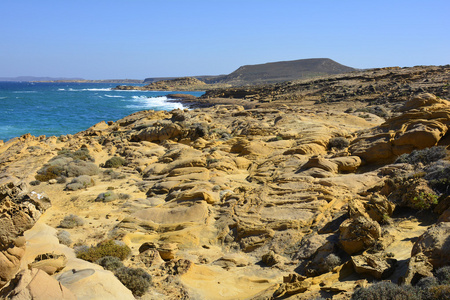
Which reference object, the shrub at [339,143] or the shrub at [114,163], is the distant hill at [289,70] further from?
the shrub at [339,143]

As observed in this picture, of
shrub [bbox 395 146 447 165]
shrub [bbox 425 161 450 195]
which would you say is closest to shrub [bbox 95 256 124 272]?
shrub [bbox 425 161 450 195]

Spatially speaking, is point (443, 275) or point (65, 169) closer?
point (443, 275)

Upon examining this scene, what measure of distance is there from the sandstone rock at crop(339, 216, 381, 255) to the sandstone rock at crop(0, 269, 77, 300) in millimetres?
5775

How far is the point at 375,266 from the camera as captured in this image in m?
6.58

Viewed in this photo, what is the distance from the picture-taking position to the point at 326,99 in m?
43.9

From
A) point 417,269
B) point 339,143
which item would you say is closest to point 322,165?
point 339,143

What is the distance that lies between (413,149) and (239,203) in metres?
7.30

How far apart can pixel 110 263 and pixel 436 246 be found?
684 cm

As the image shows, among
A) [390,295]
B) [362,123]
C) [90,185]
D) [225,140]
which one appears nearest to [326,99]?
[362,123]

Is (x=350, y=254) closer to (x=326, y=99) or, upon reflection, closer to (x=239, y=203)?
(x=239, y=203)

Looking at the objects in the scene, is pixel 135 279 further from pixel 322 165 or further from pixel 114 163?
pixel 114 163

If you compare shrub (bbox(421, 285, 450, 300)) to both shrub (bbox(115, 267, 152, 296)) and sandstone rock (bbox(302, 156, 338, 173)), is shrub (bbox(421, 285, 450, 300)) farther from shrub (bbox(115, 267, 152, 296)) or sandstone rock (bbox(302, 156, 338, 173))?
sandstone rock (bbox(302, 156, 338, 173))

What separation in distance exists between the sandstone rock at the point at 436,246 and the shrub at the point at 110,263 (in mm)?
6351

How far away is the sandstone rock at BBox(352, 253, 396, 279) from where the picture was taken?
6420 millimetres
